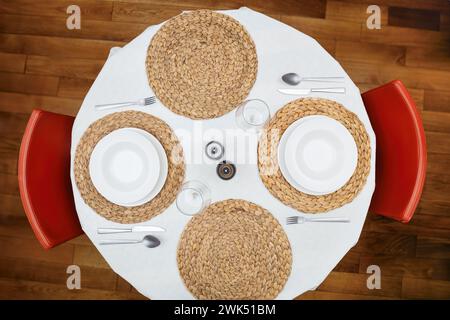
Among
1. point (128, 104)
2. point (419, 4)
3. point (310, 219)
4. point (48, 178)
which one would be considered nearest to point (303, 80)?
point (310, 219)

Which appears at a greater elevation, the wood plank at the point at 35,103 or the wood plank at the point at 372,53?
the wood plank at the point at 372,53

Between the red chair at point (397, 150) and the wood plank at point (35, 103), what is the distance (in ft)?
5.16

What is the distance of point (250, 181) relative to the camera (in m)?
1.32

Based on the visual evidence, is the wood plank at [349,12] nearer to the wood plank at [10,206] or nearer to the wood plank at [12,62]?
the wood plank at [12,62]

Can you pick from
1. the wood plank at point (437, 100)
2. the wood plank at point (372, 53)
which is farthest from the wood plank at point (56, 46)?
the wood plank at point (437, 100)

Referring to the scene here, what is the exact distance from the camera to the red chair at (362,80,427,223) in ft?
4.37

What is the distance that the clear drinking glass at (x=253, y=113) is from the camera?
4.02ft

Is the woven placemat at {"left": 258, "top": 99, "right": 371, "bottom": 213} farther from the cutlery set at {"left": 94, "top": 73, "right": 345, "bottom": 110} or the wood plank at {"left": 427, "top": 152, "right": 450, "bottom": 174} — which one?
the wood plank at {"left": 427, "top": 152, "right": 450, "bottom": 174}

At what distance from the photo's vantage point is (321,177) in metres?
1.20

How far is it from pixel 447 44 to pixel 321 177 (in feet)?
5.05

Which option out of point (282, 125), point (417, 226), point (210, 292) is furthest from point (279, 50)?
point (417, 226)

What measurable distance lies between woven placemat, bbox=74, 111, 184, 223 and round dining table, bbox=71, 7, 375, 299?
0.03m

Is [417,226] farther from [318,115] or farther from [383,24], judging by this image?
[318,115]

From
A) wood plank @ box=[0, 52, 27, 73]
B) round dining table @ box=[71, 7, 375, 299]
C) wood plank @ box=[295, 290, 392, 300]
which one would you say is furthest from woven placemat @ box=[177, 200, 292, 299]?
wood plank @ box=[0, 52, 27, 73]
